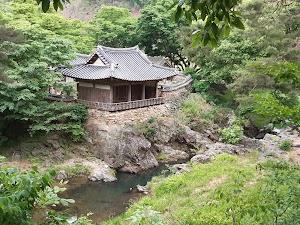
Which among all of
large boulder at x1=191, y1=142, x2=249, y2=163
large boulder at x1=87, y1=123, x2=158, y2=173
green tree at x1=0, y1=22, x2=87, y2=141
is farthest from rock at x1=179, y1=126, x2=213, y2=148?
green tree at x1=0, y1=22, x2=87, y2=141

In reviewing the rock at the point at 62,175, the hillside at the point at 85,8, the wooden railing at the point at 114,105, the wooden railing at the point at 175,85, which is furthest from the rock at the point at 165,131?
the hillside at the point at 85,8

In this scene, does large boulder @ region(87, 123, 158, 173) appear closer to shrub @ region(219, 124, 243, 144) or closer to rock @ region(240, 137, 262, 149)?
shrub @ region(219, 124, 243, 144)

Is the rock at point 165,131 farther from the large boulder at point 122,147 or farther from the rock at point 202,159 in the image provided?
the rock at point 202,159

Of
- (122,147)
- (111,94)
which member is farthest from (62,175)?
(111,94)

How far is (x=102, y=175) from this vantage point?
A: 17.7 m

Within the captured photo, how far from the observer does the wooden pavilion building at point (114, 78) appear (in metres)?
21.5

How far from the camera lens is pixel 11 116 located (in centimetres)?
1777

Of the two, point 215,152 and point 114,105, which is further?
point 114,105

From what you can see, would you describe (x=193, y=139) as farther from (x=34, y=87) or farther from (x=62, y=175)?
(x=34, y=87)

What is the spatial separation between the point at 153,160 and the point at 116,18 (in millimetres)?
21875

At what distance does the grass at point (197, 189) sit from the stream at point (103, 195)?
5.41 feet

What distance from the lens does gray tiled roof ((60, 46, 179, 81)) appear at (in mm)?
21562

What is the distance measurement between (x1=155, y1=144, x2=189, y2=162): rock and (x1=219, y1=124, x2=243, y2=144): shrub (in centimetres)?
260

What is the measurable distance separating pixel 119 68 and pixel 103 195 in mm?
9333
